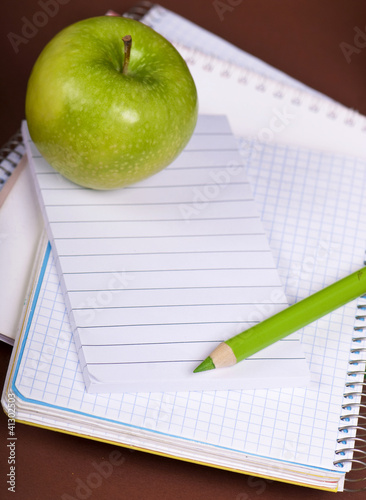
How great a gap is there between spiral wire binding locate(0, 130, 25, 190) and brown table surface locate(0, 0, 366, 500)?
53mm

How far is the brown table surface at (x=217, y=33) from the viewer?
686 mm

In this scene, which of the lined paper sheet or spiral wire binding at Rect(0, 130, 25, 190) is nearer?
the lined paper sheet

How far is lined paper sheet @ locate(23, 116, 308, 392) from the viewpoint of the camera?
70 cm

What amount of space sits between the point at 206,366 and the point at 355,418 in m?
0.18

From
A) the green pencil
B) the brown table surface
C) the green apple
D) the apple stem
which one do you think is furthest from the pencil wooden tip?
the apple stem

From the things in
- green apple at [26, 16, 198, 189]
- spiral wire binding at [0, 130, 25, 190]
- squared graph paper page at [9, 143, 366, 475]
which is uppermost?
green apple at [26, 16, 198, 189]

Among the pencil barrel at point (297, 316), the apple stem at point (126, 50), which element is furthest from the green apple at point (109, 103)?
the pencil barrel at point (297, 316)

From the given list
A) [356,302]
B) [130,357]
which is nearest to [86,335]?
[130,357]

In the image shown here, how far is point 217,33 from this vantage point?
1.18m

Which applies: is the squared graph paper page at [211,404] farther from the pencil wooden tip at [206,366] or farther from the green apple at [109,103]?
the green apple at [109,103]

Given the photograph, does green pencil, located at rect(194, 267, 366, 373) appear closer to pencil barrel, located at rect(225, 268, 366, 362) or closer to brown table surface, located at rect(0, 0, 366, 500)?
pencil barrel, located at rect(225, 268, 366, 362)

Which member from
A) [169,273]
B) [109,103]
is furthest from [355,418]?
[109,103]

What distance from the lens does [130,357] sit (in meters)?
0.70

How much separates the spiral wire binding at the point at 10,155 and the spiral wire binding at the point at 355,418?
1.62ft
